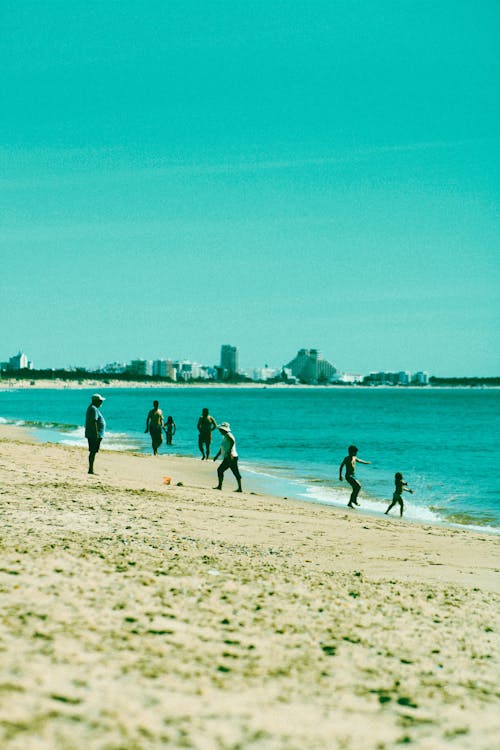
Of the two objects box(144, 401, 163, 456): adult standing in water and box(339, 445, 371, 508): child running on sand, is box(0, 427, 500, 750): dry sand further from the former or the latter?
box(144, 401, 163, 456): adult standing in water

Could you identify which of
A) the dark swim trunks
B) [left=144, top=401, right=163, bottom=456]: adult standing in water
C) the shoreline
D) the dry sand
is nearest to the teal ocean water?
the shoreline

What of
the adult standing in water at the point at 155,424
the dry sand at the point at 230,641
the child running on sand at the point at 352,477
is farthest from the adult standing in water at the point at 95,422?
the adult standing in water at the point at 155,424

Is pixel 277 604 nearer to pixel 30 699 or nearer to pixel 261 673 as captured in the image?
pixel 261 673

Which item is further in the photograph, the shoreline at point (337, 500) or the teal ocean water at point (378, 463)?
the teal ocean water at point (378, 463)

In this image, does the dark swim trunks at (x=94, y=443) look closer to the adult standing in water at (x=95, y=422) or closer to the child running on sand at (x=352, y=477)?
the adult standing in water at (x=95, y=422)

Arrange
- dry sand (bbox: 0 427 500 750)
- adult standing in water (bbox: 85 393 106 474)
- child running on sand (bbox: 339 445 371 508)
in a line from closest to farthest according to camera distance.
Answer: dry sand (bbox: 0 427 500 750), adult standing in water (bbox: 85 393 106 474), child running on sand (bbox: 339 445 371 508)

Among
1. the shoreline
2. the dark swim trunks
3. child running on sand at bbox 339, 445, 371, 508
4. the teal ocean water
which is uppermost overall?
the dark swim trunks

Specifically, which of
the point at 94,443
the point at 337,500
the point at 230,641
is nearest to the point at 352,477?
the point at 337,500

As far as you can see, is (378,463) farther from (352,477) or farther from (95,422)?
(95,422)

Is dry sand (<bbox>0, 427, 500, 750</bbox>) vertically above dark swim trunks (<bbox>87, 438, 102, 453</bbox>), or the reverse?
dark swim trunks (<bbox>87, 438, 102, 453</bbox>)

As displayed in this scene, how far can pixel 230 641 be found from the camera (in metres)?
Result: 5.25

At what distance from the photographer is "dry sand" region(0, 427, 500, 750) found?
3.94 m

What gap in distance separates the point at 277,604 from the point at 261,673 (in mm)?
1596

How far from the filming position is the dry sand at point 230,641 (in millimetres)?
3941
